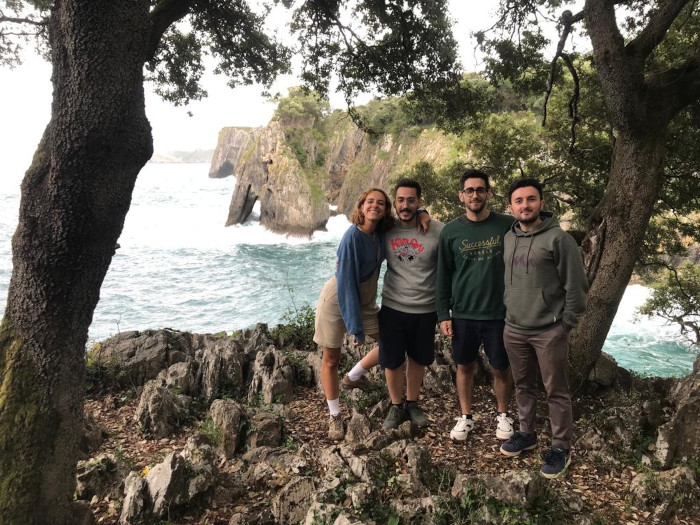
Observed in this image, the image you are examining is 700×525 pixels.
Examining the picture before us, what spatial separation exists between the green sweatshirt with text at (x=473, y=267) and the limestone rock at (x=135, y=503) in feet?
8.83

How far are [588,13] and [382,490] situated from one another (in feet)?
17.3

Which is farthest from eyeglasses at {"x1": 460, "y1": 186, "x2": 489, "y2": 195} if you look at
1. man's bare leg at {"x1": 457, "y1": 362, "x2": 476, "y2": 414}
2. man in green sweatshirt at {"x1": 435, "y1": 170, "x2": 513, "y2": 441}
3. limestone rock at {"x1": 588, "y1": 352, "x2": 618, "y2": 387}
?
limestone rock at {"x1": 588, "y1": 352, "x2": 618, "y2": 387}

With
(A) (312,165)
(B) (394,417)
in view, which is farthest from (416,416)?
(A) (312,165)

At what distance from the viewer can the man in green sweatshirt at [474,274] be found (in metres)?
3.44

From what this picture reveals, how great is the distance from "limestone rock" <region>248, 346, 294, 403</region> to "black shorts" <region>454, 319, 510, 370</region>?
8.27 ft

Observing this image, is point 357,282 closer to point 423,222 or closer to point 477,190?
point 423,222

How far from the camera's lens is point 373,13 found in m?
6.95

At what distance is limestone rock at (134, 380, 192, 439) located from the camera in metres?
4.67

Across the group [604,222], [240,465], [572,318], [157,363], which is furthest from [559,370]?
[157,363]

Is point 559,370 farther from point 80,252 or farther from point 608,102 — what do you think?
point 80,252

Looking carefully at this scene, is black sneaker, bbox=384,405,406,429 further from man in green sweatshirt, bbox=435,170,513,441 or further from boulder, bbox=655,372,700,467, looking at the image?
boulder, bbox=655,372,700,467

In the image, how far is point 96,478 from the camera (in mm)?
3484

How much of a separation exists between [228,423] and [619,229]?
15.4 feet

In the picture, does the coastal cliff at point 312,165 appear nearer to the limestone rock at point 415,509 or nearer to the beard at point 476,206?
the beard at point 476,206
